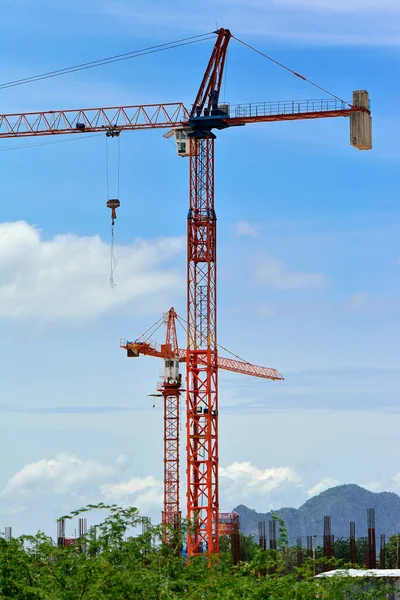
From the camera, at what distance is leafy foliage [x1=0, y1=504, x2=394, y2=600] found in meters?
31.0

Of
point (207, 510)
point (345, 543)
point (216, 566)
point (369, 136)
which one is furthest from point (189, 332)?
point (345, 543)

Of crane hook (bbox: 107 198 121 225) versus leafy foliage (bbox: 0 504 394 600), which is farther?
crane hook (bbox: 107 198 121 225)

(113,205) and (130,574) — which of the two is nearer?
(130,574)

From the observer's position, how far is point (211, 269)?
82.2 metres

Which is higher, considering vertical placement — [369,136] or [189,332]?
[369,136]

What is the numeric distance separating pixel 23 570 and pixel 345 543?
109 meters

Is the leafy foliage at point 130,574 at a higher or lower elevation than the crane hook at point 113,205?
lower

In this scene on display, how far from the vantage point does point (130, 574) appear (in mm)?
32312

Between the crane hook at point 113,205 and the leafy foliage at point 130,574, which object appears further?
the crane hook at point 113,205

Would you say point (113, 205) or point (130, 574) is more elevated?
point (113, 205)

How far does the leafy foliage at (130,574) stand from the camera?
102ft

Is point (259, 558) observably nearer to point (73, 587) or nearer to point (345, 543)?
point (73, 587)

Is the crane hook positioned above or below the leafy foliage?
above

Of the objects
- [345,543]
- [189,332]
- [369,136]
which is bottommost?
[345,543]
